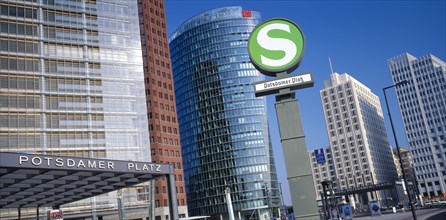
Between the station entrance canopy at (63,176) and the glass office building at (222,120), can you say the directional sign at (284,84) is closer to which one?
the station entrance canopy at (63,176)

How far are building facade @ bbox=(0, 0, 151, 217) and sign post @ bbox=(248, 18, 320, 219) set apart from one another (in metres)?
56.9

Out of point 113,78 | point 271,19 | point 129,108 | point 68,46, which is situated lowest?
point 271,19

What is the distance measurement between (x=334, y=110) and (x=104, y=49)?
419 ft

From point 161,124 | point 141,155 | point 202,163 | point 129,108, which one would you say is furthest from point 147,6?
point 202,163

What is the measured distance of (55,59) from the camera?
234 feet

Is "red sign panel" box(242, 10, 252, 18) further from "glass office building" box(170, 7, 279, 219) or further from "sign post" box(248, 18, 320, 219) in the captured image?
"sign post" box(248, 18, 320, 219)

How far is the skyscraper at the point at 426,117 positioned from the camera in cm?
16300

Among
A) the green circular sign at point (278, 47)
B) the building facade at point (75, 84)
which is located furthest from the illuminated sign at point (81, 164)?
the building facade at point (75, 84)

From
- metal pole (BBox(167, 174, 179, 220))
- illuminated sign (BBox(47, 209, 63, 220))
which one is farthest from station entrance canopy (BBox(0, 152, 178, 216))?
illuminated sign (BBox(47, 209, 63, 220))

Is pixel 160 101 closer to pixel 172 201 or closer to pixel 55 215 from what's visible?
pixel 172 201

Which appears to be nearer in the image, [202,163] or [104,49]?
[104,49]

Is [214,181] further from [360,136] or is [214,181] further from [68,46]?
[68,46]

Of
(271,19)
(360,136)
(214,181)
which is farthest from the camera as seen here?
(360,136)

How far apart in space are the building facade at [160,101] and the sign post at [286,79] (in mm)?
77849
